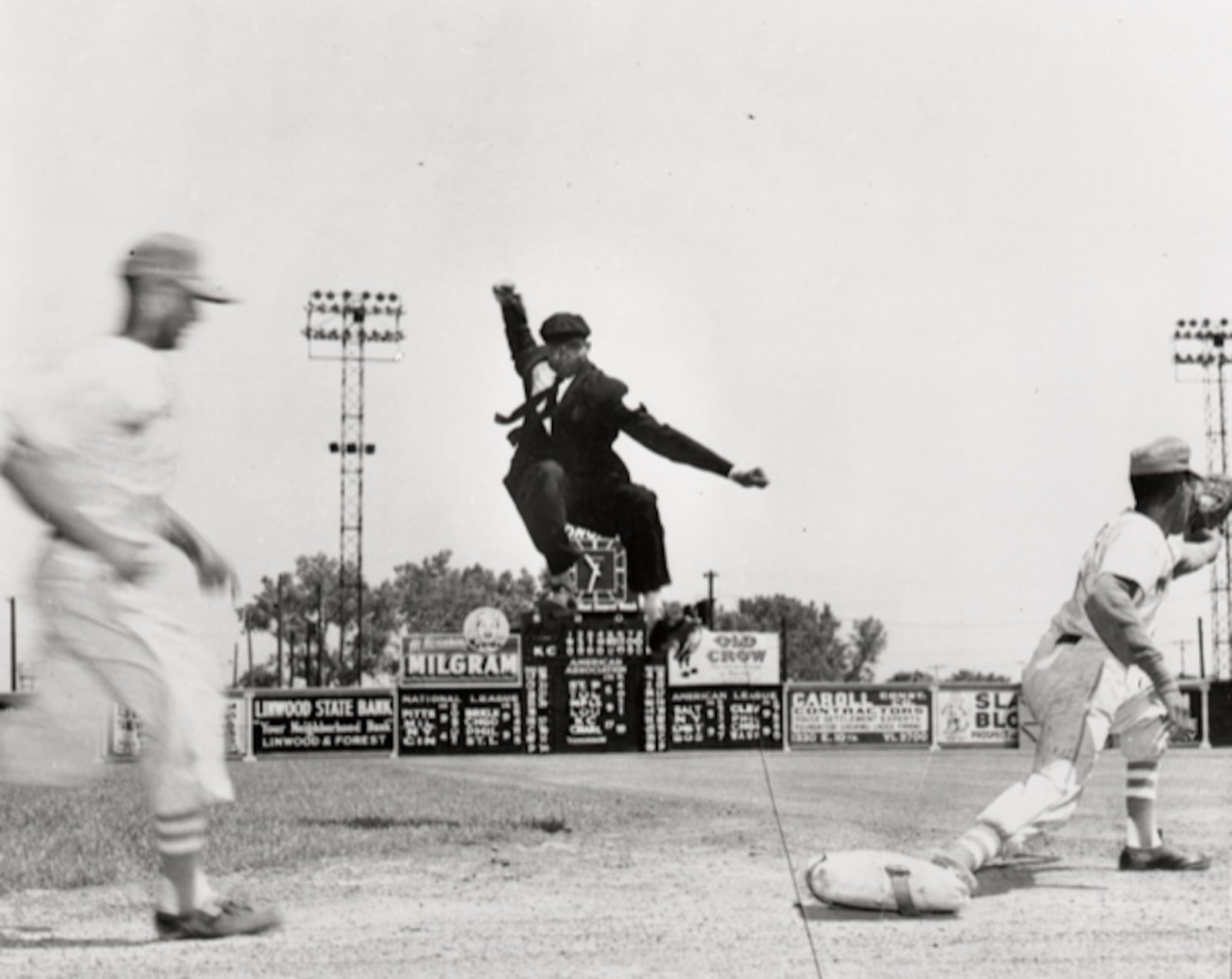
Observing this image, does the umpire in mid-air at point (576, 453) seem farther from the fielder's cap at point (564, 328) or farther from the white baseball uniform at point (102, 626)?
the white baseball uniform at point (102, 626)

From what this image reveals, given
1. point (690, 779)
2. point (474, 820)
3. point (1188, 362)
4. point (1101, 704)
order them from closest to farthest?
point (1101, 704), point (1188, 362), point (474, 820), point (690, 779)

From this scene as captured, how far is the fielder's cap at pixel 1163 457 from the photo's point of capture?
6.12 meters

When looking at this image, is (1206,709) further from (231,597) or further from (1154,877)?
(231,597)

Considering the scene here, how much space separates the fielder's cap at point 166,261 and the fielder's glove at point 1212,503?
13.7ft

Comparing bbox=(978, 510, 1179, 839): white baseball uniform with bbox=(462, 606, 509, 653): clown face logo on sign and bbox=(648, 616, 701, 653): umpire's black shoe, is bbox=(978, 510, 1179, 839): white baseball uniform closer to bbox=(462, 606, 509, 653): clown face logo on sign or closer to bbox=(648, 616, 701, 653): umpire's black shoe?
bbox=(648, 616, 701, 653): umpire's black shoe

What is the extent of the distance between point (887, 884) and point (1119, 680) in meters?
1.47

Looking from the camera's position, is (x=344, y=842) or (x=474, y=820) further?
(x=474, y=820)

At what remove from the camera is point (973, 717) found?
27.4 metres

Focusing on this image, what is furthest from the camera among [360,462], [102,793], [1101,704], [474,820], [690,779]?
[690,779]

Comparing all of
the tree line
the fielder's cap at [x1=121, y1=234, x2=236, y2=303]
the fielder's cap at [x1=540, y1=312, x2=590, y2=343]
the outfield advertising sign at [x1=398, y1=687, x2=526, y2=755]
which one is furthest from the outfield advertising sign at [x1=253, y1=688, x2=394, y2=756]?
the fielder's cap at [x1=121, y1=234, x2=236, y2=303]

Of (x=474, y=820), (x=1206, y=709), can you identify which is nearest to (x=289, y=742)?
(x=1206, y=709)

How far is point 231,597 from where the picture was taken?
15.6 ft

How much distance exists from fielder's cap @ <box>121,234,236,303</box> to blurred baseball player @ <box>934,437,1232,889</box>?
10.9ft

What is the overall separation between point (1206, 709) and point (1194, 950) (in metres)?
21.4
